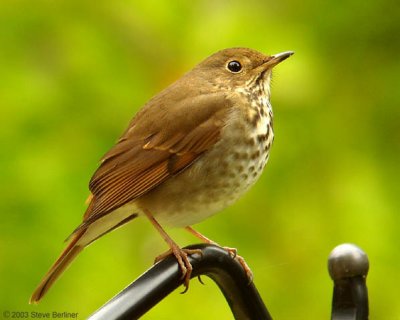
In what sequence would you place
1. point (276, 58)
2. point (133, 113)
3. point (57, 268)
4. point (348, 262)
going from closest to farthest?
point (348, 262) → point (57, 268) → point (276, 58) → point (133, 113)

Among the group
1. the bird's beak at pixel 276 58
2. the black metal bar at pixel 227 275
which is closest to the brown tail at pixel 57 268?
the black metal bar at pixel 227 275

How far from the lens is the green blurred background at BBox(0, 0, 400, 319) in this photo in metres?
4.09

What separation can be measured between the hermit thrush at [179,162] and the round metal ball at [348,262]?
875mm

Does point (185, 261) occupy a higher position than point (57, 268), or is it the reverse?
point (57, 268)

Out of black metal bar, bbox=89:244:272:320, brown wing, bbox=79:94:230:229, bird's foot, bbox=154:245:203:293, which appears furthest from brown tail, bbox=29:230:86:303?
black metal bar, bbox=89:244:272:320

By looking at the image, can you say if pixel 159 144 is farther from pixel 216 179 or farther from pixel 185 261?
pixel 185 261

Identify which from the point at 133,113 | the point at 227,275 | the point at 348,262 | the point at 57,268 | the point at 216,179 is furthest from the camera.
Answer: the point at 133,113

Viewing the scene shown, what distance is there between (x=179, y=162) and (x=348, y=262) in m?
1.11

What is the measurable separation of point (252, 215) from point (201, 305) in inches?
15.4

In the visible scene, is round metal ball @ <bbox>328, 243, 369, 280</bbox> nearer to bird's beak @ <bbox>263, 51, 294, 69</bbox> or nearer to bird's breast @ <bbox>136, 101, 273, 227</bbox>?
bird's breast @ <bbox>136, 101, 273, 227</bbox>

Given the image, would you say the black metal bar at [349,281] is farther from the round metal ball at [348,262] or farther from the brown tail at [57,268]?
the brown tail at [57,268]

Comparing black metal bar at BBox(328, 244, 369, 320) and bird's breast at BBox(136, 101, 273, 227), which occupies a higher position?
bird's breast at BBox(136, 101, 273, 227)

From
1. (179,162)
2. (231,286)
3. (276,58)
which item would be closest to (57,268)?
(179,162)

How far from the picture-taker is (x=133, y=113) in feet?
14.0
